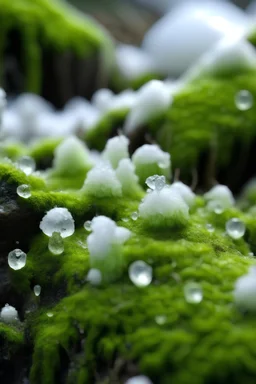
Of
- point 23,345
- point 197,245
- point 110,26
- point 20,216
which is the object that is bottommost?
point 110,26

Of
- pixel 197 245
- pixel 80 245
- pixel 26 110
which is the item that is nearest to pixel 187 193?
pixel 197 245

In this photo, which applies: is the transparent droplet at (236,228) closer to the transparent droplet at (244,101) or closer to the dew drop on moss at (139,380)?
the dew drop on moss at (139,380)

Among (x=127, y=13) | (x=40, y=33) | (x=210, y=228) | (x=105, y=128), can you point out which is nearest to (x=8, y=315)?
(x=210, y=228)

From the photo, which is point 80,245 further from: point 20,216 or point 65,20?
point 65,20

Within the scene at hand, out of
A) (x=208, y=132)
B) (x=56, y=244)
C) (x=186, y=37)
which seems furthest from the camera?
(x=186, y=37)

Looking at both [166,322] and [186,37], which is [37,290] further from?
[186,37]

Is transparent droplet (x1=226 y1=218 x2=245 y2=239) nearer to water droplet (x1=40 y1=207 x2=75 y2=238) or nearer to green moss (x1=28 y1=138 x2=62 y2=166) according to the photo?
water droplet (x1=40 y1=207 x2=75 y2=238)
